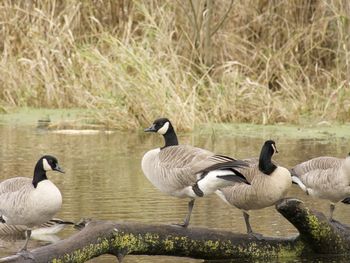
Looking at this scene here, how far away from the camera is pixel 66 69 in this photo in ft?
61.5

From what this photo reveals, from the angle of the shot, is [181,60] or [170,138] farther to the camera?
[181,60]

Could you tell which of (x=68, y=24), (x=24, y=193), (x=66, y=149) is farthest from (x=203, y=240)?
(x=68, y=24)

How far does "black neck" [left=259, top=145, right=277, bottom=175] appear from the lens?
903 centimetres

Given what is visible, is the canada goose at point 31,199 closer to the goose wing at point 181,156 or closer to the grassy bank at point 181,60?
the goose wing at point 181,156

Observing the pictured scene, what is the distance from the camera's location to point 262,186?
8.91 metres

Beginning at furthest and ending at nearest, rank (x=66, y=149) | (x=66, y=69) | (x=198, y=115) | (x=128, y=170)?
(x=66, y=69)
(x=198, y=115)
(x=66, y=149)
(x=128, y=170)

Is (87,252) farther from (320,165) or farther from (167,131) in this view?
(320,165)

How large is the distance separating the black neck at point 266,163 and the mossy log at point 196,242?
0.59 meters

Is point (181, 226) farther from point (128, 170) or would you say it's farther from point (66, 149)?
point (66, 149)

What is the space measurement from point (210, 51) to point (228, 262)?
34.1 ft

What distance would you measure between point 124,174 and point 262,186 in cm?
487

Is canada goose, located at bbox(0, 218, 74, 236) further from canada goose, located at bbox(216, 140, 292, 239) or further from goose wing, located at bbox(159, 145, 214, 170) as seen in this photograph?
canada goose, located at bbox(216, 140, 292, 239)

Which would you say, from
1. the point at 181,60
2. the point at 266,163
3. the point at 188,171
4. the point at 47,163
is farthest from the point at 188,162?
the point at 181,60

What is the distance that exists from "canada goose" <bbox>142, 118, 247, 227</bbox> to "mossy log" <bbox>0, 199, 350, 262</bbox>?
283 mm
